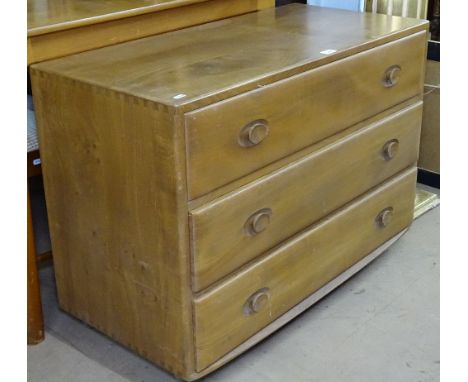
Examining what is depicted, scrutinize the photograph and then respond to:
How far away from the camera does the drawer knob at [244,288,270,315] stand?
1554 millimetres

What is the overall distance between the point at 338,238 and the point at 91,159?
2.20ft

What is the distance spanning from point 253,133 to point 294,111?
0.14m

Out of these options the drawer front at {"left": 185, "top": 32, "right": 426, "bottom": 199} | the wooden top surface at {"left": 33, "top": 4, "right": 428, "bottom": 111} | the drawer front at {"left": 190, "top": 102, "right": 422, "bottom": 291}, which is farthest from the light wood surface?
the wooden top surface at {"left": 33, "top": 4, "right": 428, "bottom": 111}

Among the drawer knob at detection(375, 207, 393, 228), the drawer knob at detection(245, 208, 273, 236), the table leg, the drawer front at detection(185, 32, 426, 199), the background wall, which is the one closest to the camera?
the drawer front at detection(185, 32, 426, 199)

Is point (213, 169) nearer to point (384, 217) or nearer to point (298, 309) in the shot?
point (298, 309)

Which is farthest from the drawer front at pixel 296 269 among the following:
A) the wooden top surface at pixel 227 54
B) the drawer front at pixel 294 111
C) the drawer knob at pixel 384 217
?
the wooden top surface at pixel 227 54

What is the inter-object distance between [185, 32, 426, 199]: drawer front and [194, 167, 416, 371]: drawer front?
24cm

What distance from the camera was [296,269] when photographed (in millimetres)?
1665

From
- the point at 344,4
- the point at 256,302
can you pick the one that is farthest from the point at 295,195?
the point at 344,4

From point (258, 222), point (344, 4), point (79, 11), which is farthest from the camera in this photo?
point (344, 4)

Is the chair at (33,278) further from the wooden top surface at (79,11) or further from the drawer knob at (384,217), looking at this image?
the drawer knob at (384,217)

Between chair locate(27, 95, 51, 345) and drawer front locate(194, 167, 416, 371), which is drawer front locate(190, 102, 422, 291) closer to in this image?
drawer front locate(194, 167, 416, 371)

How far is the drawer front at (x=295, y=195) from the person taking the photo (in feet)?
4.58

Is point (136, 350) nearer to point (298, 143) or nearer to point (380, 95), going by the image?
point (298, 143)
